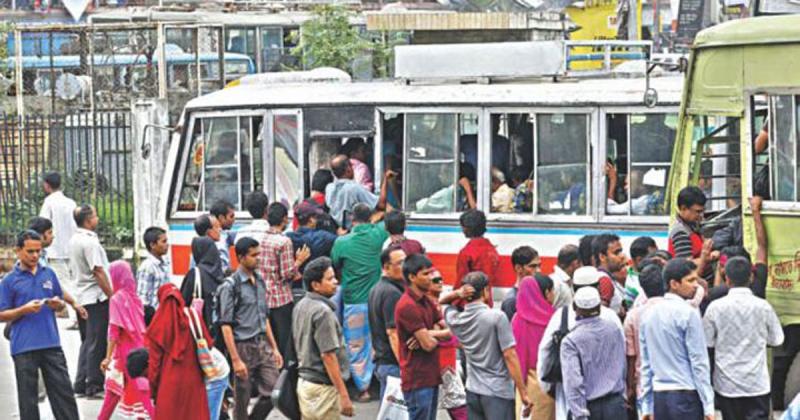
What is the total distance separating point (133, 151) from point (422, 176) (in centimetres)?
700

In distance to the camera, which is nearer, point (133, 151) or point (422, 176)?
point (422, 176)

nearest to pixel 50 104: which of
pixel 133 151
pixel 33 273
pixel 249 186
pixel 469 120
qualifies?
pixel 133 151

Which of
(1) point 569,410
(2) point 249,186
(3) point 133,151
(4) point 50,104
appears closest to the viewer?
(1) point 569,410

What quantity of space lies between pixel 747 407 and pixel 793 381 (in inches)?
63.7

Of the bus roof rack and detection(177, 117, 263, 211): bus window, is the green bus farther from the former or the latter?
detection(177, 117, 263, 211): bus window

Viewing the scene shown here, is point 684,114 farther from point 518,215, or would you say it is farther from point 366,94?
point 366,94

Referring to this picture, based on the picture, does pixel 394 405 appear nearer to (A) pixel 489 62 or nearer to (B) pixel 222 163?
(A) pixel 489 62

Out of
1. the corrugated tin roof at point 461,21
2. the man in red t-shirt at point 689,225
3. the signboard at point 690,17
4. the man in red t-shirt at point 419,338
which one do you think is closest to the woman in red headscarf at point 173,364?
the man in red t-shirt at point 419,338

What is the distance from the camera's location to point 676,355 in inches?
393

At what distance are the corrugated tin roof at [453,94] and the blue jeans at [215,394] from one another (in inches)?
187

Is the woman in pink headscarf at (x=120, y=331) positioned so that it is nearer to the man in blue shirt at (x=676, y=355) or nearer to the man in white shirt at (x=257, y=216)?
the man in white shirt at (x=257, y=216)

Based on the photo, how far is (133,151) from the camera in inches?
835

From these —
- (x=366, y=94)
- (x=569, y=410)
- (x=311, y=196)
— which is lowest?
(x=569, y=410)

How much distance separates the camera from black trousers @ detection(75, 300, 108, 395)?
14.0 meters
